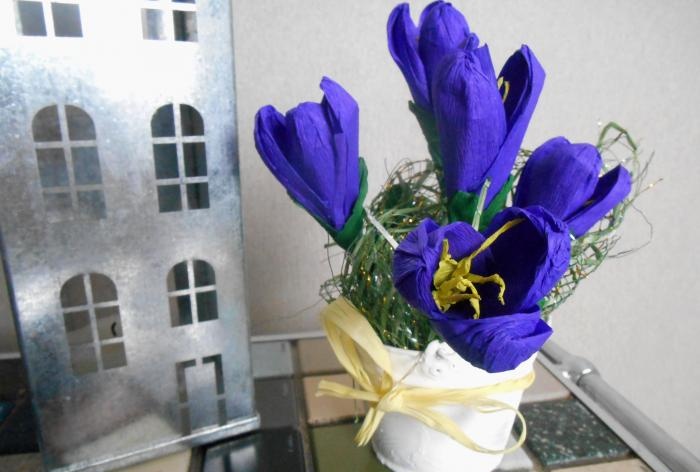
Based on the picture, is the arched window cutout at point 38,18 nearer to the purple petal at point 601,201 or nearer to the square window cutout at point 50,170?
the square window cutout at point 50,170

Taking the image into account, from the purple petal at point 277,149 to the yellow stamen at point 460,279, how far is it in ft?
0.29

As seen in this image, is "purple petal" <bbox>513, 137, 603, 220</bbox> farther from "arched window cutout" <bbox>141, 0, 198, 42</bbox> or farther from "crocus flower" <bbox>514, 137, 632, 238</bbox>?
"arched window cutout" <bbox>141, 0, 198, 42</bbox>

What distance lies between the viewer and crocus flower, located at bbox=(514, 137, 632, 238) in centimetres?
23

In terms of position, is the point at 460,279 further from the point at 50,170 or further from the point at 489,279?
the point at 50,170

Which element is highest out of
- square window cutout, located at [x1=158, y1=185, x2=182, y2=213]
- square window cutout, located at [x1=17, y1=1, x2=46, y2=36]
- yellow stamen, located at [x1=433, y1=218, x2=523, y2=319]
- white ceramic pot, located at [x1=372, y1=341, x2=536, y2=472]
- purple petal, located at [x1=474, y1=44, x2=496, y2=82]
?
square window cutout, located at [x1=17, y1=1, x2=46, y2=36]

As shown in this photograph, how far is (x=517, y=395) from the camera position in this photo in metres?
0.29

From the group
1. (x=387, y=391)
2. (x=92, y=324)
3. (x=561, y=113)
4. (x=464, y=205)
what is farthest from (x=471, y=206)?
(x=561, y=113)

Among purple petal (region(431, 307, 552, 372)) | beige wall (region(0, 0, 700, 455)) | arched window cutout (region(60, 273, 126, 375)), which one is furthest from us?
beige wall (region(0, 0, 700, 455))

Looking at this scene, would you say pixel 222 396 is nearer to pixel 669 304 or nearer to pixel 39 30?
pixel 39 30

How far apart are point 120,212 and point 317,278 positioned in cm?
26

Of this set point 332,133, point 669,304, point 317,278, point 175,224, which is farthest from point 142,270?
point 669,304

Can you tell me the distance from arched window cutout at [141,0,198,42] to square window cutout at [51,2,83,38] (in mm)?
31

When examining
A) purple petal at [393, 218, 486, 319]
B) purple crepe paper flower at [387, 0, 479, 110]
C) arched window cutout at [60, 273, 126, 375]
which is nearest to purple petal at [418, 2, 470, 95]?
purple crepe paper flower at [387, 0, 479, 110]

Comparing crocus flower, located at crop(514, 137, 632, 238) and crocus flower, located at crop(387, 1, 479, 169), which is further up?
crocus flower, located at crop(387, 1, 479, 169)
